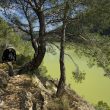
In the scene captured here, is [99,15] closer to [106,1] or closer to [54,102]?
[106,1]

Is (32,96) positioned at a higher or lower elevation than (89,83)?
lower

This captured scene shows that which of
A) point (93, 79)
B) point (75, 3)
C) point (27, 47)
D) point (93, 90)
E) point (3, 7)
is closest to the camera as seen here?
point (75, 3)

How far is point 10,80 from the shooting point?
52.5ft

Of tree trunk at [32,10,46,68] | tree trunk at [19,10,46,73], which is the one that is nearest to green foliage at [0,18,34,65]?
tree trunk at [19,10,46,73]

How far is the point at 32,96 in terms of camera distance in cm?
1480

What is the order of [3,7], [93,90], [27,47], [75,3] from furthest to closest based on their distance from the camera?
[93,90], [27,47], [3,7], [75,3]

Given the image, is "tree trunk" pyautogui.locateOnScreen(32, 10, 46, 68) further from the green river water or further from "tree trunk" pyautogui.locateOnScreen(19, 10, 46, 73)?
the green river water

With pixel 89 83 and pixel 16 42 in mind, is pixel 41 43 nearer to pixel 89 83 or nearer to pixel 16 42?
pixel 16 42

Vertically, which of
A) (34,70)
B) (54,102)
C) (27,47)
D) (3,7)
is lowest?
(54,102)

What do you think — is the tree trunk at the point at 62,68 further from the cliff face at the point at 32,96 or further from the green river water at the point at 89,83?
the green river water at the point at 89,83

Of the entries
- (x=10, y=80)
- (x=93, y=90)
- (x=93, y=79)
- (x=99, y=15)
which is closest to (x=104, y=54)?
(x=99, y=15)

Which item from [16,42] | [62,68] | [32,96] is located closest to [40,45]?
[62,68]

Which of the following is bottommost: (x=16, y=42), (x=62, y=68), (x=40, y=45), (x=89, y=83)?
(x=89, y=83)

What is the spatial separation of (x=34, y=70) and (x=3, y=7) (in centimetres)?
303
